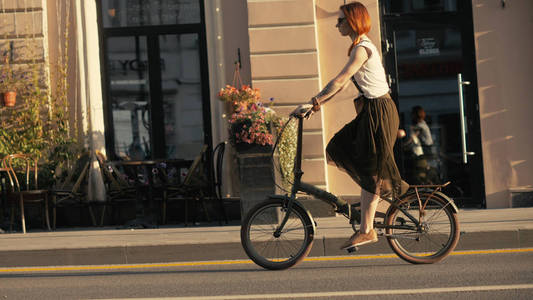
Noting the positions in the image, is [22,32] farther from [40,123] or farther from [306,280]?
[306,280]

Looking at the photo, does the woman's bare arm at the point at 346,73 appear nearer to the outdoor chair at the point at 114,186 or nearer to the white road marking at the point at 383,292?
the white road marking at the point at 383,292

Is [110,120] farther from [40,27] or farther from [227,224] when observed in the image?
[227,224]

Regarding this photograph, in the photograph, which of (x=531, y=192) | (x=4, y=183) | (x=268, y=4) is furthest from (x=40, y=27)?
(x=531, y=192)

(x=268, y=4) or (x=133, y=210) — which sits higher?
(x=268, y=4)

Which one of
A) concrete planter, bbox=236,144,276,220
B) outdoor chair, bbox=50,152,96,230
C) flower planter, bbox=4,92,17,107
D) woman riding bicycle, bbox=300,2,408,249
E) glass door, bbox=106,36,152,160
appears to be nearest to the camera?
woman riding bicycle, bbox=300,2,408,249

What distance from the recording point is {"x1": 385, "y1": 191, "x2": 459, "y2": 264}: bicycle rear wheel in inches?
266

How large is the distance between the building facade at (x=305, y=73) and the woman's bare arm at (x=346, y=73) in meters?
4.53

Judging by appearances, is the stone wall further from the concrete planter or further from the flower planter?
the concrete planter

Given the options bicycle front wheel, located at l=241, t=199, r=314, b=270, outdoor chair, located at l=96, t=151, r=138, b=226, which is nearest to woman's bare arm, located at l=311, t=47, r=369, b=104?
bicycle front wheel, located at l=241, t=199, r=314, b=270

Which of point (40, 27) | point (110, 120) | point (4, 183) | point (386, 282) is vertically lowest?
point (386, 282)

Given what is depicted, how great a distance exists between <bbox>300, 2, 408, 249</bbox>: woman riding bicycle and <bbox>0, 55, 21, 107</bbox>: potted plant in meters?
6.34

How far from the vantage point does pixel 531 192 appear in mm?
11047

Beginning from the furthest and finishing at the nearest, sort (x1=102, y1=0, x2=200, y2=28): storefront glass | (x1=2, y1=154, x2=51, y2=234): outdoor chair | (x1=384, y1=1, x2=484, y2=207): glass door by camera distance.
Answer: (x1=102, y1=0, x2=200, y2=28): storefront glass < (x1=384, y1=1, x2=484, y2=207): glass door < (x1=2, y1=154, x2=51, y2=234): outdoor chair

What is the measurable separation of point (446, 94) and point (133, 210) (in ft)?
14.9
